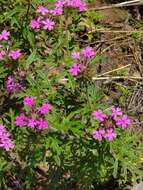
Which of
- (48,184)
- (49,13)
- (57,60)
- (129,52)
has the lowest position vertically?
(48,184)

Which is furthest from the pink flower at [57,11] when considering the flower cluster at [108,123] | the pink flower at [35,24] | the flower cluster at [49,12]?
the flower cluster at [108,123]

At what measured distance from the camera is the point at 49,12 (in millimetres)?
3260

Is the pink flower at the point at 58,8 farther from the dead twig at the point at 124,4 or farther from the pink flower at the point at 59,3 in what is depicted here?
the dead twig at the point at 124,4

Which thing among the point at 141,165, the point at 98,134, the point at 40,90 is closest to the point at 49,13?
the point at 40,90

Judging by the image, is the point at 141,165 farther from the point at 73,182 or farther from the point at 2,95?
the point at 2,95

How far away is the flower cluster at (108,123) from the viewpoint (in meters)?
2.85

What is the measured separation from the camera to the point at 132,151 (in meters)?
3.15

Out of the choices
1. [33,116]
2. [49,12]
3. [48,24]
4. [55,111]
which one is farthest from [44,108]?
[49,12]

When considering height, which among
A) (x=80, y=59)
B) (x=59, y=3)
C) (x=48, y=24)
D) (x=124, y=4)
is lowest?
(x=80, y=59)

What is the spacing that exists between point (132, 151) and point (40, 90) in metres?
0.69

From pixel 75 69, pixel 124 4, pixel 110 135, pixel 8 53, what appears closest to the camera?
pixel 110 135

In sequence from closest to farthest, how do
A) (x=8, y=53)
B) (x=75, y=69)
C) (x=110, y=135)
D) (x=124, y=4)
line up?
(x=110, y=135) → (x=75, y=69) → (x=8, y=53) → (x=124, y=4)

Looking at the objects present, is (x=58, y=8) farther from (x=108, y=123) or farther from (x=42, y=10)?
(x=108, y=123)

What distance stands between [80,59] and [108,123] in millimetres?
470
